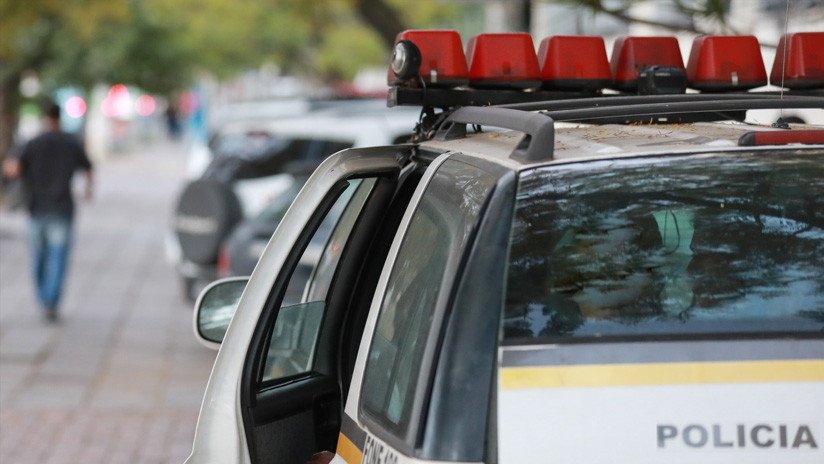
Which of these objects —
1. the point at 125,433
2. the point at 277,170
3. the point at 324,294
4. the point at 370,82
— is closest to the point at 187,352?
the point at 277,170

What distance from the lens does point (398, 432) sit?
2457 mm

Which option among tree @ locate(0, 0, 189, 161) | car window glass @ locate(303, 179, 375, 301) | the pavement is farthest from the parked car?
tree @ locate(0, 0, 189, 161)

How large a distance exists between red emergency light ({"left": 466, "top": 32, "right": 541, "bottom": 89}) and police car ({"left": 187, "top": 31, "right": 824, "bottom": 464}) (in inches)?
17.0

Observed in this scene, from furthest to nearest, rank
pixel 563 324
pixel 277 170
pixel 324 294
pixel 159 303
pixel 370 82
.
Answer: pixel 370 82 → pixel 159 303 → pixel 277 170 → pixel 324 294 → pixel 563 324

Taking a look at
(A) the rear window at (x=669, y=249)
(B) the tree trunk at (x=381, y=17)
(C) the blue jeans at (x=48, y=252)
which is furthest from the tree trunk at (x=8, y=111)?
(A) the rear window at (x=669, y=249)

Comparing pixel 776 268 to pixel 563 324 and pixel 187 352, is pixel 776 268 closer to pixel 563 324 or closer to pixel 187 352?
pixel 563 324

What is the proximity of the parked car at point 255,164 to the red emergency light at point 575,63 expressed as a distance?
5095mm

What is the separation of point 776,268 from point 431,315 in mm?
642

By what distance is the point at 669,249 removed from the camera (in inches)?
102

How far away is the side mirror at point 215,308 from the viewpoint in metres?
3.91

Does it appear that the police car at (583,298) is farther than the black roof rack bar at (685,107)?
No

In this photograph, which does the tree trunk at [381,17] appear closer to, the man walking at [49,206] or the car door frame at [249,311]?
the man walking at [49,206]

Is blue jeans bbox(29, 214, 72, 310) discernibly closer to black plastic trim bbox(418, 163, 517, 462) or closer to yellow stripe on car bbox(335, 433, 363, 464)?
yellow stripe on car bbox(335, 433, 363, 464)

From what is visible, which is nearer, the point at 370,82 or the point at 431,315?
the point at 431,315
